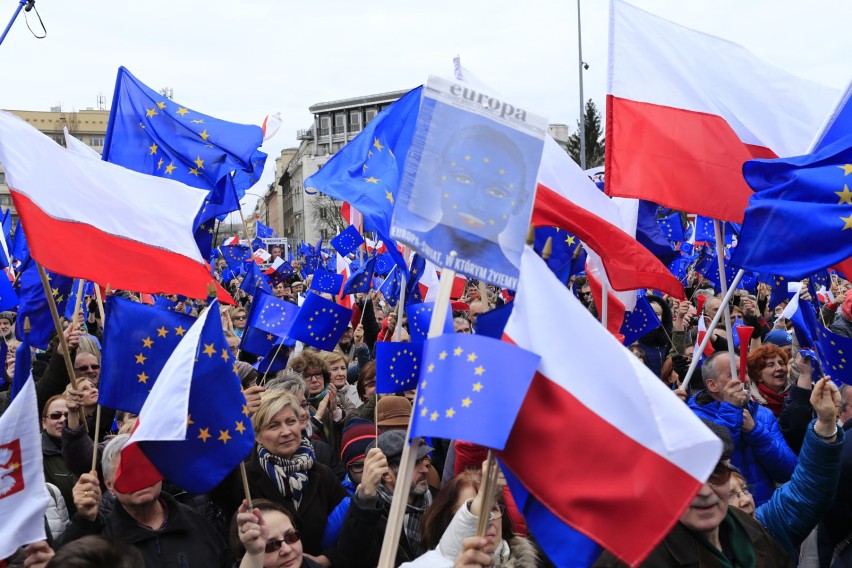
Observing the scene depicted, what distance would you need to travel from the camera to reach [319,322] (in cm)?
841

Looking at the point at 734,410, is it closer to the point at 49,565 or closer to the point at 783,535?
the point at 783,535

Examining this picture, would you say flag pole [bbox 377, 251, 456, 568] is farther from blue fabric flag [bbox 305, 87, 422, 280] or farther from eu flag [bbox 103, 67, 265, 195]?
eu flag [bbox 103, 67, 265, 195]

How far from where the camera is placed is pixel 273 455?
16.7 feet

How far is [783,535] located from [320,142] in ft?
349

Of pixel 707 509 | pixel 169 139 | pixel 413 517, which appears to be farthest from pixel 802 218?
pixel 169 139

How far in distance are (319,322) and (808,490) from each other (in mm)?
4843

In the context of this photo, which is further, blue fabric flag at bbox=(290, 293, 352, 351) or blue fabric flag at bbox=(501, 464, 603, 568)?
blue fabric flag at bbox=(290, 293, 352, 351)

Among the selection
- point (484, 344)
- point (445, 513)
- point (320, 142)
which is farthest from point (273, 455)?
point (320, 142)

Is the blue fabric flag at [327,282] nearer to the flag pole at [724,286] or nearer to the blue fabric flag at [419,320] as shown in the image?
the blue fabric flag at [419,320]

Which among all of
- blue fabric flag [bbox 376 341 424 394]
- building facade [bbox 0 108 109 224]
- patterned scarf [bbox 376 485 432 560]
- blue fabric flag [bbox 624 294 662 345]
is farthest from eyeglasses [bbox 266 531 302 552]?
building facade [bbox 0 108 109 224]

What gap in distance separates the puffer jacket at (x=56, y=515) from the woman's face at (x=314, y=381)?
117 inches

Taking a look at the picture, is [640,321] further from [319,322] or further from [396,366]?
[396,366]

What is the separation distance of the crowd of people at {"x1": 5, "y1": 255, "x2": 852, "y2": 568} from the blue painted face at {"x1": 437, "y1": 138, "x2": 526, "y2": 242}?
819 mm

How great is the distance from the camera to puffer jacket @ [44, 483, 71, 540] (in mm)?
4555
